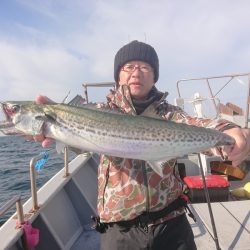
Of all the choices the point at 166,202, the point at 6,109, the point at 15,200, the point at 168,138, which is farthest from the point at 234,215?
the point at 6,109

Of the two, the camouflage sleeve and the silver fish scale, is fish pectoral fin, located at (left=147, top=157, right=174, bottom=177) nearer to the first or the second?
the silver fish scale

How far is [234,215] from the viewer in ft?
17.2

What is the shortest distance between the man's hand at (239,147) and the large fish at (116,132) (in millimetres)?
59

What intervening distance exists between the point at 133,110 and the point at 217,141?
0.94 meters

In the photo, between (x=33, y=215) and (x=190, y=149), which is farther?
(x=33, y=215)

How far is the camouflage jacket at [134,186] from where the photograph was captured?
3025 millimetres

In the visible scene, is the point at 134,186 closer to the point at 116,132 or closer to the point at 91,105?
the point at 116,132

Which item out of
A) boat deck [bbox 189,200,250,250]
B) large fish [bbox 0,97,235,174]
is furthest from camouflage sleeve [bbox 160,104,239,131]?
boat deck [bbox 189,200,250,250]

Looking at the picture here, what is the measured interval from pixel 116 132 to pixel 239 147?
107 cm

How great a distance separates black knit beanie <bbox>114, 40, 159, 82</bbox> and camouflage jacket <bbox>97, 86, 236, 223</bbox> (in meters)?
0.46

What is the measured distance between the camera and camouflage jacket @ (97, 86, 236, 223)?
3025 millimetres

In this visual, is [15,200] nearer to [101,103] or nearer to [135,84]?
[101,103]

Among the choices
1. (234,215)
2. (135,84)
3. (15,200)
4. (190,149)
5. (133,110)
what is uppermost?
(135,84)

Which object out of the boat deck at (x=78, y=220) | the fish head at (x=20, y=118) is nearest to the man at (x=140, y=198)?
the fish head at (x=20, y=118)
